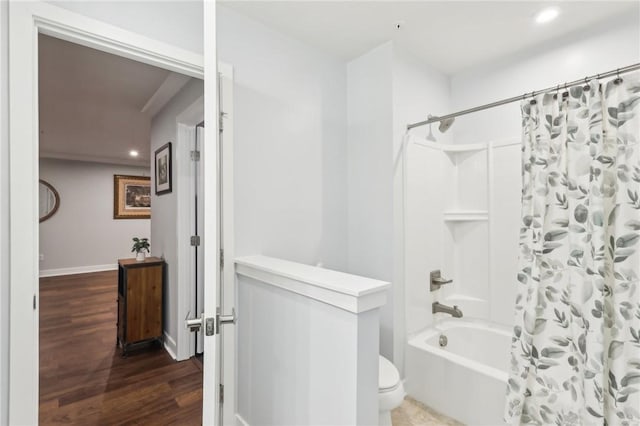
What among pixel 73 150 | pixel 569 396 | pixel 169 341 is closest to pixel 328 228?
pixel 569 396

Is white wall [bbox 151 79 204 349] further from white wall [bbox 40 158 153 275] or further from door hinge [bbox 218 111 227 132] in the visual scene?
white wall [bbox 40 158 153 275]

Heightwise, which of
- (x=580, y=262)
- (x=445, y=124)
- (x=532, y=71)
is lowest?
(x=580, y=262)

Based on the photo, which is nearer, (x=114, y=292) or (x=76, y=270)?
(x=114, y=292)

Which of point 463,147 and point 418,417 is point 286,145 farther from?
point 418,417

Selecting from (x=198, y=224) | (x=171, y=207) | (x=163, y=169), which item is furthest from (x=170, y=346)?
(x=163, y=169)

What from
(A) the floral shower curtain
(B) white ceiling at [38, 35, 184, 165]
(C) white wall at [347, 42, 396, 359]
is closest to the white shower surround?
(C) white wall at [347, 42, 396, 359]

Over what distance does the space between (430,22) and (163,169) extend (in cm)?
257

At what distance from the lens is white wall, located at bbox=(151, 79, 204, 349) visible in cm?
254

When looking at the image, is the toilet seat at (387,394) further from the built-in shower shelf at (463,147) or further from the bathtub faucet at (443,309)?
the built-in shower shelf at (463,147)

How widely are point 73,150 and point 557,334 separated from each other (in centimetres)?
695

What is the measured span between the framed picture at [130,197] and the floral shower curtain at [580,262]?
7.22 metres

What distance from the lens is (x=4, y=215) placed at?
1176 millimetres

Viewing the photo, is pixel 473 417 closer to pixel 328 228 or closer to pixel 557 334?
pixel 557 334

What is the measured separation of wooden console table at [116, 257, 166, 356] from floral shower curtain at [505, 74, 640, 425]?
2774mm
